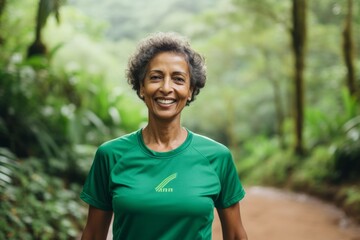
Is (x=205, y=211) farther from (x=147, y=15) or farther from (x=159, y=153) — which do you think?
(x=147, y=15)

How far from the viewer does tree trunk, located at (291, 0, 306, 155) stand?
10.4 meters

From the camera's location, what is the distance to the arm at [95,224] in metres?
1.88

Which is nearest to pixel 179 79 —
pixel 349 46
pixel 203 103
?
pixel 349 46

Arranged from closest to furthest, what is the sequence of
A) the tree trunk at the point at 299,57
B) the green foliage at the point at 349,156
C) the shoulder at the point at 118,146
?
the shoulder at the point at 118,146, the green foliage at the point at 349,156, the tree trunk at the point at 299,57

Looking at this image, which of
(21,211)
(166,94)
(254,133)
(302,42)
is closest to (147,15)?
(254,133)

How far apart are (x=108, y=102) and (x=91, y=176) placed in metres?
8.20

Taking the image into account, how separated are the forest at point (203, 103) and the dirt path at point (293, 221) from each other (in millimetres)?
327

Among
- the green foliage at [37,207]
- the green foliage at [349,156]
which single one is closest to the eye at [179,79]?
the green foliage at [37,207]

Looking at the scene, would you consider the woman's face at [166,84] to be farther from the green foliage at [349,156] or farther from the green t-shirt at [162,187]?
the green foliage at [349,156]

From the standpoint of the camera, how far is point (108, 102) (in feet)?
32.6

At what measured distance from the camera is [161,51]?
1.91m

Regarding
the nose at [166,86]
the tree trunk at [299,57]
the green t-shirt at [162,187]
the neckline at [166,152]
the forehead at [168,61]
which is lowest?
the green t-shirt at [162,187]

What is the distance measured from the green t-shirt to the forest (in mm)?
569

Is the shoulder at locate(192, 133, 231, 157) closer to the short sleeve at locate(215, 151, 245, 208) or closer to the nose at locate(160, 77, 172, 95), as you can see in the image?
the short sleeve at locate(215, 151, 245, 208)
